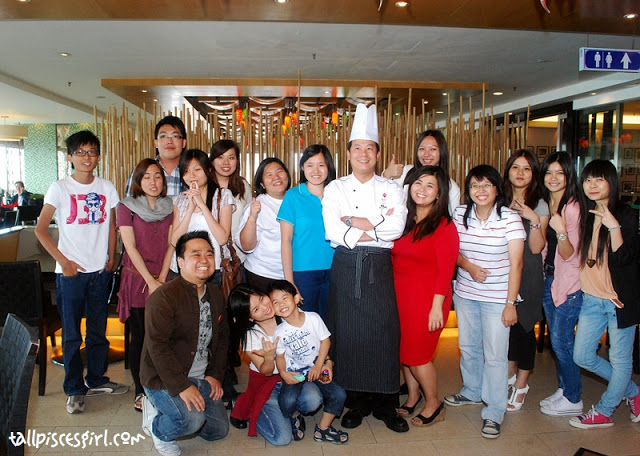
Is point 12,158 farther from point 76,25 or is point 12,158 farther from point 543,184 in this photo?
point 543,184

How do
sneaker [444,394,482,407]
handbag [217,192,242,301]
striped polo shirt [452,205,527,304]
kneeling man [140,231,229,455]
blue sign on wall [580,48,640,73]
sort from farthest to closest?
1. blue sign on wall [580,48,640,73]
2. sneaker [444,394,482,407]
3. handbag [217,192,242,301]
4. striped polo shirt [452,205,527,304]
5. kneeling man [140,231,229,455]

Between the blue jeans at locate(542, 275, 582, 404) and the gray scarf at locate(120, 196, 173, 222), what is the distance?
2.03m

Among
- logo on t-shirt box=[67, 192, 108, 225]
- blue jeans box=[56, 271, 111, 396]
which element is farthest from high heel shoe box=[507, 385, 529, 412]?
logo on t-shirt box=[67, 192, 108, 225]

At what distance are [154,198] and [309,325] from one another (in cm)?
105

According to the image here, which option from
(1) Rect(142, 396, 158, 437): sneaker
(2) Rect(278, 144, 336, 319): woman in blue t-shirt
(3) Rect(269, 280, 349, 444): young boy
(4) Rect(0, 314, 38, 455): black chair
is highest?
(2) Rect(278, 144, 336, 319): woman in blue t-shirt

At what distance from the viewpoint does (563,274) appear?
2.62m

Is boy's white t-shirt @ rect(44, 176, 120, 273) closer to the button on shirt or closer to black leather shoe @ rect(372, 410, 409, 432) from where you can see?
the button on shirt

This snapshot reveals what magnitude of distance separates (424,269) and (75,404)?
6.28 feet

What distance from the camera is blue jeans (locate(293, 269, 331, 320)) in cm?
260

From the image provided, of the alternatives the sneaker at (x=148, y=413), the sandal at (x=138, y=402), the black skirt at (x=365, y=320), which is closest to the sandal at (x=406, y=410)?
the black skirt at (x=365, y=320)

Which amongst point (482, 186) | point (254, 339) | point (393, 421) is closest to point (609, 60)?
point (482, 186)

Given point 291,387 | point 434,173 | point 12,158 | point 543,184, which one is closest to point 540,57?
point 543,184

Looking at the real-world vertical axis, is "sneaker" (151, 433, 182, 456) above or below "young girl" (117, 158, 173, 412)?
below

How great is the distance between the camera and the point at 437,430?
8.39 feet
